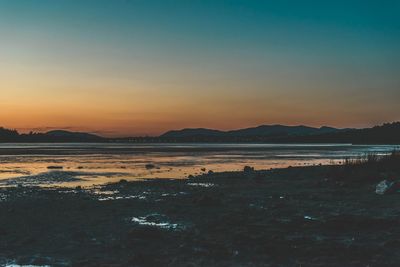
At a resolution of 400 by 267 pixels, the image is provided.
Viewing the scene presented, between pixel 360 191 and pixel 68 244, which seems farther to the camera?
pixel 360 191

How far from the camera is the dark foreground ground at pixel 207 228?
10.4m

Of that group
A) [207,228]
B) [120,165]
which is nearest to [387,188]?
[207,228]

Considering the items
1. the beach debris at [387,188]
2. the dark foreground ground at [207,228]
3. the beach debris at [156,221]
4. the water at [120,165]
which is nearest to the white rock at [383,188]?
the beach debris at [387,188]

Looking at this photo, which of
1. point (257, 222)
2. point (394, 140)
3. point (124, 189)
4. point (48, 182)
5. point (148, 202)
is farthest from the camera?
point (394, 140)

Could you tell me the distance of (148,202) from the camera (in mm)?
19906

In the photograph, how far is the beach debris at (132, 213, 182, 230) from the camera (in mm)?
14133

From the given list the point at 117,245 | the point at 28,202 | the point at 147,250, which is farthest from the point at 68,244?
the point at 28,202

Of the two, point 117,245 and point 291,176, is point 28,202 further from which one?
point 291,176

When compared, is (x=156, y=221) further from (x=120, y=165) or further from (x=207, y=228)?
(x=120, y=165)

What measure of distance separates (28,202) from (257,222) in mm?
10936

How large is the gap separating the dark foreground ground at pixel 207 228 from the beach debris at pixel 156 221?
3 cm

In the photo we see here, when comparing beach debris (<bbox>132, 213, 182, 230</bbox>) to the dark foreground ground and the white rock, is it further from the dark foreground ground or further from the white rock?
the white rock

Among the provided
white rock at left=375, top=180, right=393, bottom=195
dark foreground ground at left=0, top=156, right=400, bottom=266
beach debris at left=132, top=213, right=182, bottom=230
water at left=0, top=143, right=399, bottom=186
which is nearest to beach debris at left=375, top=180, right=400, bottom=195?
white rock at left=375, top=180, right=393, bottom=195

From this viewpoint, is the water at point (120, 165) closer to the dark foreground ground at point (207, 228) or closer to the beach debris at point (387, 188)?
the dark foreground ground at point (207, 228)
